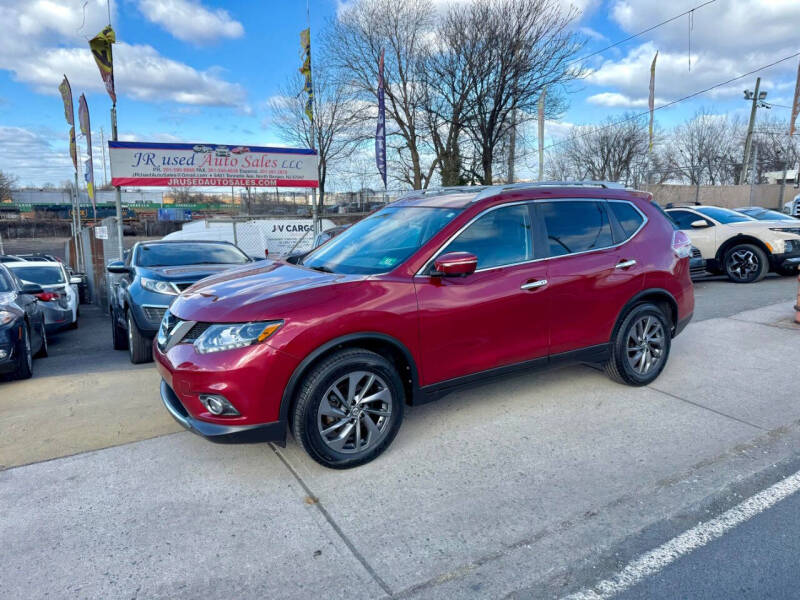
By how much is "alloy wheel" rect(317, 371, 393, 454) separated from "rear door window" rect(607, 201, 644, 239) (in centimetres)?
267

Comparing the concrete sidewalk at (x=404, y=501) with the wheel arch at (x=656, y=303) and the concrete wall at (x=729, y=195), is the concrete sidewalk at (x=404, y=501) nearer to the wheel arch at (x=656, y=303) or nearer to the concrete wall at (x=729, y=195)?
the wheel arch at (x=656, y=303)

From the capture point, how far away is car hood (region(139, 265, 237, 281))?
632 centimetres

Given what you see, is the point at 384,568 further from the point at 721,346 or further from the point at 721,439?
the point at 721,346

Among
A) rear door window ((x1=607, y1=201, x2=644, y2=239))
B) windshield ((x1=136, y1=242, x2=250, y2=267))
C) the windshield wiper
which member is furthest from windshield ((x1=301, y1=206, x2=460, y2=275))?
windshield ((x1=136, y1=242, x2=250, y2=267))

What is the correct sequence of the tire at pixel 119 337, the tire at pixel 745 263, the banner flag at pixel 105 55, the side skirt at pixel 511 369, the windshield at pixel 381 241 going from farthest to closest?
the banner flag at pixel 105 55, the tire at pixel 745 263, the tire at pixel 119 337, the windshield at pixel 381 241, the side skirt at pixel 511 369

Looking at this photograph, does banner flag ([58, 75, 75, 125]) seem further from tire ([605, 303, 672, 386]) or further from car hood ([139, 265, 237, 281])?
tire ([605, 303, 672, 386])

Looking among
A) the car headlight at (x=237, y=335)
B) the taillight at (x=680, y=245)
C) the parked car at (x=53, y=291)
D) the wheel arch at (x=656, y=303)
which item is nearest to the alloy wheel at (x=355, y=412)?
the car headlight at (x=237, y=335)

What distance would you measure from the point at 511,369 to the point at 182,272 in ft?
14.8

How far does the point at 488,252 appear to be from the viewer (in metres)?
3.84

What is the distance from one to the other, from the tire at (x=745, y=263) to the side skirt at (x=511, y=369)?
7819 mm

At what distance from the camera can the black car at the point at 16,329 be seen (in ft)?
17.1

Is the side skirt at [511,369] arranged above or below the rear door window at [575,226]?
below

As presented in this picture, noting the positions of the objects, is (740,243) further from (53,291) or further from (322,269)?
(53,291)

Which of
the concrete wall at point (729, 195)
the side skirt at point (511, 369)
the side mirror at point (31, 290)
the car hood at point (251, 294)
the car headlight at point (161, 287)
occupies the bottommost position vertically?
the side skirt at point (511, 369)
